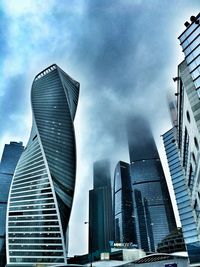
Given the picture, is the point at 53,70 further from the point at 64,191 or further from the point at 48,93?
the point at 64,191

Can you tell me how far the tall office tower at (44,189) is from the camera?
408 ft

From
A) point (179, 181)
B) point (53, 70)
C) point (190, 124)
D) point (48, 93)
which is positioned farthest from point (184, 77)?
point (53, 70)

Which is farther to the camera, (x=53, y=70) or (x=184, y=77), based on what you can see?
(x=53, y=70)

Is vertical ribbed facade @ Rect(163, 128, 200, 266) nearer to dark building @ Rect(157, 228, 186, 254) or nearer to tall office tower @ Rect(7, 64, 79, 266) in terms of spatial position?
dark building @ Rect(157, 228, 186, 254)

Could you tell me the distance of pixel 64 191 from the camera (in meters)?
142

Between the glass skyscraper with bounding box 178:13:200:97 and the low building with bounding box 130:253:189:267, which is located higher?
the glass skyscraper with bounding box 178:13:200:97

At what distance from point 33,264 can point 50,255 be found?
8.45 metres

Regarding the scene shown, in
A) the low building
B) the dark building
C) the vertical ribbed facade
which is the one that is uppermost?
the vertical ribbed facade

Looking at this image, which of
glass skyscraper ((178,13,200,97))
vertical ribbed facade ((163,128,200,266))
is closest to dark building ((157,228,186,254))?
vertical ribbed facade ((163,128,200,266))

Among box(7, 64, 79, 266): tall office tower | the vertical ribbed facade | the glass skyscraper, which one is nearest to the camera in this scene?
the glass skyscraper

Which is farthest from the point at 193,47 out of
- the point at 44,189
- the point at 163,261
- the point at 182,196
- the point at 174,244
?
the point at 174,244

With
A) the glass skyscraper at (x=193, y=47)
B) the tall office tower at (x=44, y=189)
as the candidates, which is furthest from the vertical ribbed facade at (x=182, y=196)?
the tall office tower at (x=44, y=189)

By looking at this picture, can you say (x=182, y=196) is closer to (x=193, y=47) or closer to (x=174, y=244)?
(x=174, y=244)

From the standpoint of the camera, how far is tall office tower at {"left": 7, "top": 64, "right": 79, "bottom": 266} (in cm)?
12444
